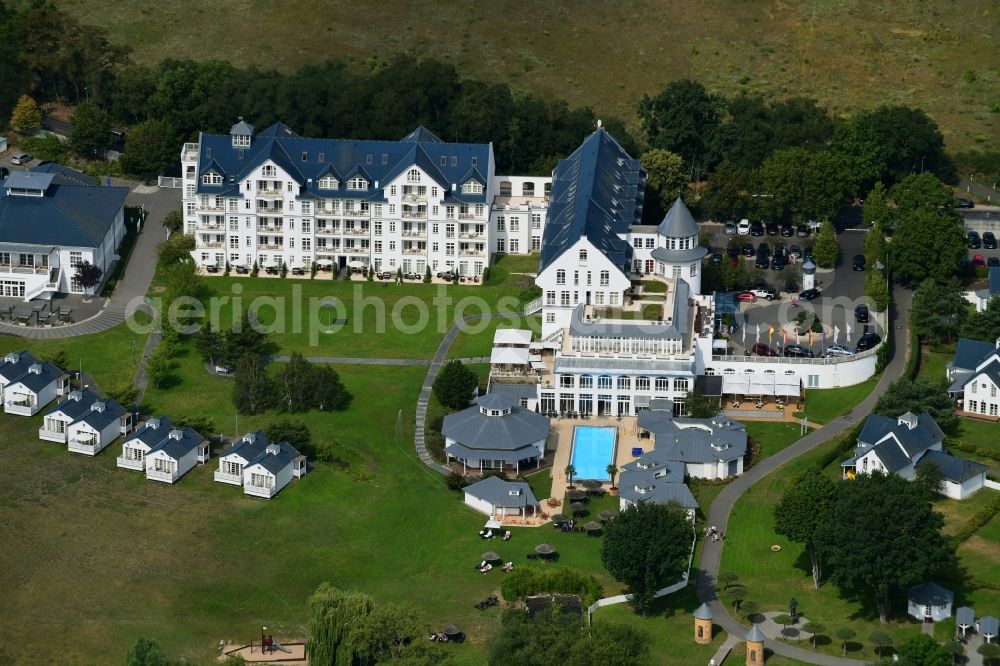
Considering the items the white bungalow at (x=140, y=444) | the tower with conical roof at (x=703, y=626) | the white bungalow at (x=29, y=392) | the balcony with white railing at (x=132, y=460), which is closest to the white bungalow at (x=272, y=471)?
the white bungalow at (x=140, y=444)

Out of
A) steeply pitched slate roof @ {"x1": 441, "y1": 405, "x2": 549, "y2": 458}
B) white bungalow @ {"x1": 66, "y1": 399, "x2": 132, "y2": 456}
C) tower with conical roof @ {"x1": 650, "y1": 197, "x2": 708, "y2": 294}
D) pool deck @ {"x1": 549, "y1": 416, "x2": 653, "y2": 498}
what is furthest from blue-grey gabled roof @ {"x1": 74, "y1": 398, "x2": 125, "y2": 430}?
tower with conical roof @ {"x1": 650, "y1": 197, "x2": 708, "y2": 294}

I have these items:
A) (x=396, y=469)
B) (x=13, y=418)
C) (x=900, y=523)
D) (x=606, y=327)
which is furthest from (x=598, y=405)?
(x=13, y=418)

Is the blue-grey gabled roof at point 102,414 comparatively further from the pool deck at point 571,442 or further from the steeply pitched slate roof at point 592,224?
the steeply pitched slate roof at point 592,224

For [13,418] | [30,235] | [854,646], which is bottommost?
[854,646]

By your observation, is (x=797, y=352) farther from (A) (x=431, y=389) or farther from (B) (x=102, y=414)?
(B) (x=102, y=414)

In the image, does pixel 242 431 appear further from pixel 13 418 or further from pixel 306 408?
pixel 13 418

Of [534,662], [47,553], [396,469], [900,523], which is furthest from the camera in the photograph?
[396,469]
